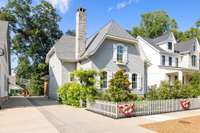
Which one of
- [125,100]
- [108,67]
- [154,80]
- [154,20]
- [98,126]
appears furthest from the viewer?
[154,20]

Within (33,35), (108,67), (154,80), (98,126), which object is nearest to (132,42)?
(108,67)

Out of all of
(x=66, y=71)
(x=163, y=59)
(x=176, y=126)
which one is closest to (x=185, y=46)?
(x=163, y=59)

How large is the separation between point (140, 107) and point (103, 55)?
Result: 954 centimetres

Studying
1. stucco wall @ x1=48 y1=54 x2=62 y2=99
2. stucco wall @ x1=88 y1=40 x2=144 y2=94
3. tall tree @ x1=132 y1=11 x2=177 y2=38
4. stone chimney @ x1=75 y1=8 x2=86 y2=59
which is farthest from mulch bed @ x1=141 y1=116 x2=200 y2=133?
tall tree @ x1=132 y1=11 x2=177 y2=38

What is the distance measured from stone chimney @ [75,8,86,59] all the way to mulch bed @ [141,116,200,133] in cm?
1340

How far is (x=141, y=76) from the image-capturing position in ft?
80.8

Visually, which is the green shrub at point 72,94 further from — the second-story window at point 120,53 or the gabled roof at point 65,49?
the second-story window at point 120,53

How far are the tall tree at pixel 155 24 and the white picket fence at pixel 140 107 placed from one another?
37.2 metres

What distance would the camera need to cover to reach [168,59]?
2947 cm

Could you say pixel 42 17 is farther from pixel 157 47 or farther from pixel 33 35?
pixel 157 47

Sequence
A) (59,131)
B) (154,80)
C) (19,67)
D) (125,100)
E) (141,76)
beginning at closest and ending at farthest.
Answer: (59,131) < (125,100) < (141,76) < (154,80) < (19,67)

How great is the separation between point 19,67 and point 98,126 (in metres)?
29.6

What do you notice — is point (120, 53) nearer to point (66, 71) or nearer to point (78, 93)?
point (66, 71)

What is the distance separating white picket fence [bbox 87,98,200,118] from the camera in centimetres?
1264
